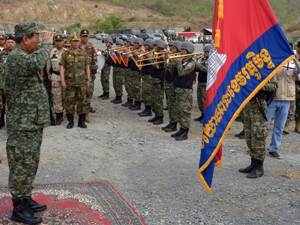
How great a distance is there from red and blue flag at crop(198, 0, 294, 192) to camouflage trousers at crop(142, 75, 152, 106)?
207 inches

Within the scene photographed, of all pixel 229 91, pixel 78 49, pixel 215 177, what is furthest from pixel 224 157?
pixel 78 49

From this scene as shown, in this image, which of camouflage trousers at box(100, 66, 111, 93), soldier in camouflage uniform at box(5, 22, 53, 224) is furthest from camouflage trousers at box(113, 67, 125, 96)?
soldier in camouflage uniform at box(5, 22, 53, 224)

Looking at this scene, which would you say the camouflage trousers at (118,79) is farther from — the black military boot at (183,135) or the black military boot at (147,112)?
the black military boot at (183,135)

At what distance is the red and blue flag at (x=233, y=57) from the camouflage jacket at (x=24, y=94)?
1.66 m

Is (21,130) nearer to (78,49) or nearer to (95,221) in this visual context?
(95,221)

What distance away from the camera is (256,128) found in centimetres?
630

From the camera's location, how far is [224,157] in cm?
742

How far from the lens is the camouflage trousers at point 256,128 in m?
6.29

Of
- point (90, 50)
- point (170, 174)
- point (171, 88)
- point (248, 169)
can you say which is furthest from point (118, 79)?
point (248, 169)

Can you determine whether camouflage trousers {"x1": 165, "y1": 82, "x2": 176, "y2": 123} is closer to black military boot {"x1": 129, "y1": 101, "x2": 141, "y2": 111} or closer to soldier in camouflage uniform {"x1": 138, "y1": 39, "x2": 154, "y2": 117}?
soldier in camouflage uniform {"x1": 138, "y1": 39, "x2": 154, "y2": 117}

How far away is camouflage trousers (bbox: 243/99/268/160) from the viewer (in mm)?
6285

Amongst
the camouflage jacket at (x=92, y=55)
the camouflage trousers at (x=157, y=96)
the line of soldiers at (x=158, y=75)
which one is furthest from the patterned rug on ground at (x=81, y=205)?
the camouflage jacket at (x=92, y=55)

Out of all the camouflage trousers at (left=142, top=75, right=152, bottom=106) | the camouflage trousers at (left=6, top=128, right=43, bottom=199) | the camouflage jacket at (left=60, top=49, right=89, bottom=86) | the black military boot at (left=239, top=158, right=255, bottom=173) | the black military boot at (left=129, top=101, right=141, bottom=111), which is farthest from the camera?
the black military boot at (left=129, top=101, right=141, bottom=111)

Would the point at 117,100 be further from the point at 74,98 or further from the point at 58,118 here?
the point at 74,98
